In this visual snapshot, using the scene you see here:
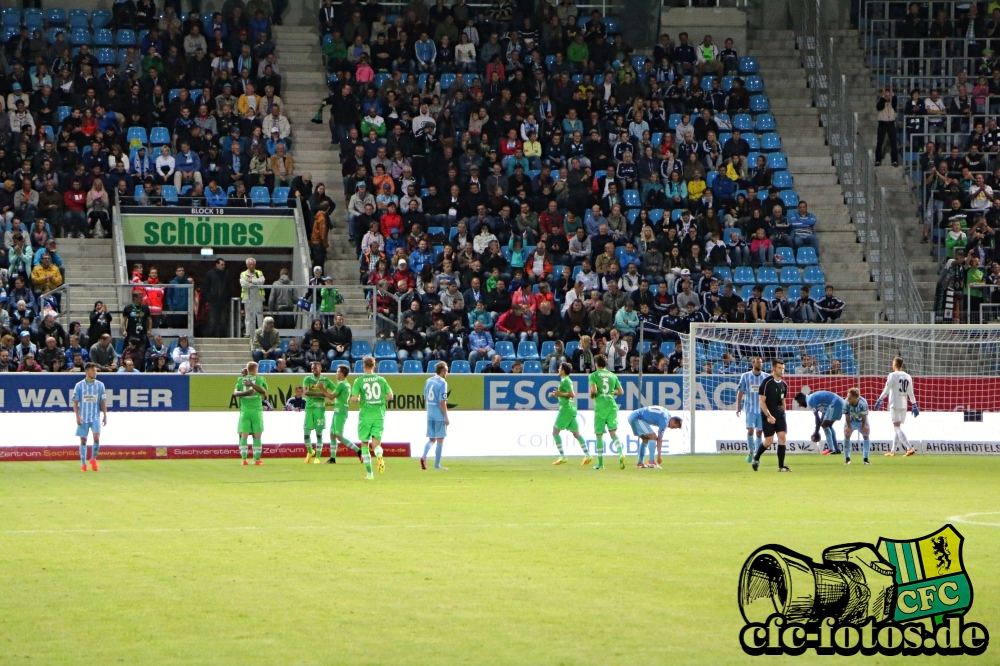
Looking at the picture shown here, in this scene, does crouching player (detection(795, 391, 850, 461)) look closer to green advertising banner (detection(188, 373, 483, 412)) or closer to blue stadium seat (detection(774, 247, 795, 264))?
green advertising banner (detection(188, 373, 483, 412))

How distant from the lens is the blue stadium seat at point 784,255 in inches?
1385

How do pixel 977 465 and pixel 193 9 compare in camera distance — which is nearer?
pixel 977 465

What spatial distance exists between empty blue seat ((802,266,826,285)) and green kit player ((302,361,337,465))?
541 inches

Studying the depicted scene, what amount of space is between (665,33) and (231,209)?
47.9ft

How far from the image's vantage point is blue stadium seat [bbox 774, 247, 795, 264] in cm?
3519

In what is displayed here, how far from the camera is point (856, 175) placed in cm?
3659

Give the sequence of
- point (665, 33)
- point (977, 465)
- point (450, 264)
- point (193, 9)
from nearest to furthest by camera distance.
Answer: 1. point (977, 465)
2. point (450, 264)
3. point (193, 9)
4. point (665, 33)

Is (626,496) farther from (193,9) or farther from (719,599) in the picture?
(193,9)

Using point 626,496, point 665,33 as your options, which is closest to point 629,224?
point 665,33

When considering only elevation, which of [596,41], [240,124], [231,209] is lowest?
[231,209]

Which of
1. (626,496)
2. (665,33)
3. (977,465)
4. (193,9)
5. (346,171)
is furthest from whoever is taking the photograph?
(665,33)

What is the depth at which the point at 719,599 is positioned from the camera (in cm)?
1053

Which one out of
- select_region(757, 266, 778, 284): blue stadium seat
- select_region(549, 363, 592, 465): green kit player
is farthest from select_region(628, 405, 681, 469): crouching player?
select_region(757, 266, 778, 284): blue stadium seat

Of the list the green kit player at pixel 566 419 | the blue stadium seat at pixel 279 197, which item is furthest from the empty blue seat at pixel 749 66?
the green kit player at pixel 566 419
